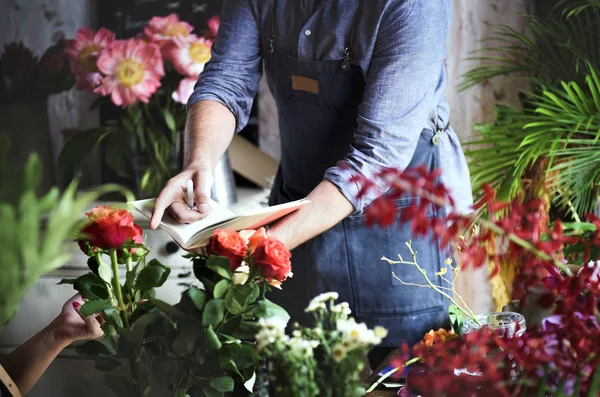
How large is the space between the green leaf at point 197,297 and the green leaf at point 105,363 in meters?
0.12

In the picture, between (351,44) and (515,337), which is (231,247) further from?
(351,44)

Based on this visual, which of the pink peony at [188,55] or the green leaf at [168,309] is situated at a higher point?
the pink peony at [188,55]

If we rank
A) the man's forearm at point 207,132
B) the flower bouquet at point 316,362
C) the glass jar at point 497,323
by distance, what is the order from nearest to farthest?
the flower bouquet at point 316,362 < the glass jar at point 497,323 < the man's forearm at point 207,132

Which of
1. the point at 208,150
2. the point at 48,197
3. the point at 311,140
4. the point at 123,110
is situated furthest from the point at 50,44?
the point at 48,197

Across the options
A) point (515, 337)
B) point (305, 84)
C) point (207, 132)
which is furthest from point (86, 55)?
point (515, 337)

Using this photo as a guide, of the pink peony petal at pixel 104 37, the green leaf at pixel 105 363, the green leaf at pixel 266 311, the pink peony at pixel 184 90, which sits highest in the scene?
the pink peony petal at pixel 104 37

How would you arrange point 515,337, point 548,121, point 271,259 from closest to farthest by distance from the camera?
point 515,337 → point 271,259 → point 548,121

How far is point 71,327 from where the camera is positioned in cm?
113

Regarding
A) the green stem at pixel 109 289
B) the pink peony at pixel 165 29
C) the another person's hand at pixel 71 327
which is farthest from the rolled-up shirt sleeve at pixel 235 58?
the green stem at pixel 109 289

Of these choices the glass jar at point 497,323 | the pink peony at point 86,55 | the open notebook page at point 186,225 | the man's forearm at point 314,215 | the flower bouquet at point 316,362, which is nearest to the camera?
the flower bouquet at point 316,362

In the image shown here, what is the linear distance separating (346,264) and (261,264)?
2.41ft

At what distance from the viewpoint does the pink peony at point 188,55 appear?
68.1 inches

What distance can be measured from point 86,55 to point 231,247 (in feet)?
2.83

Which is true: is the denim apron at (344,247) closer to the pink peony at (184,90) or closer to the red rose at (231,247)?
the pink peony at (184,90)
